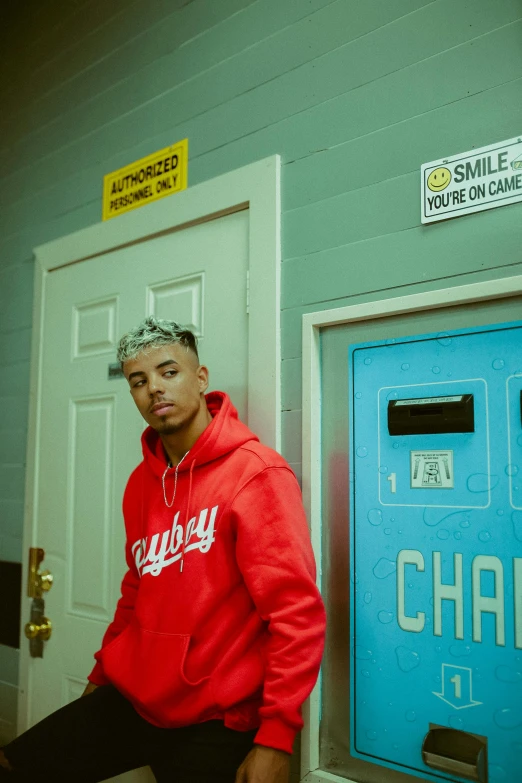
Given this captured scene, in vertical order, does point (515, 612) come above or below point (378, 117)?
below

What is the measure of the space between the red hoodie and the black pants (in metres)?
0.06

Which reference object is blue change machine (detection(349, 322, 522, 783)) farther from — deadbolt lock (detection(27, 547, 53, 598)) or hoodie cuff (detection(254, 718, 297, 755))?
deadbolt lock (detection(27, 547, 53, 598))

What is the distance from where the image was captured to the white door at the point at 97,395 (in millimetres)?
1755

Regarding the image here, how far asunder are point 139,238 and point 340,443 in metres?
1.00

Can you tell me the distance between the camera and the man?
1.18 metres

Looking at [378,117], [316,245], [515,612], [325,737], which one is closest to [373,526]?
[515,612]

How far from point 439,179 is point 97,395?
127 centimetres

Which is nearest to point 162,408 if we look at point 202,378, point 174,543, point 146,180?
point 202,378

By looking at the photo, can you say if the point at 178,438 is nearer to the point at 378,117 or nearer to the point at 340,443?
the point at 340,443

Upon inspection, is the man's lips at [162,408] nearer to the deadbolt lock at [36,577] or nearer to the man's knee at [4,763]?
the man's knee at [4,763]

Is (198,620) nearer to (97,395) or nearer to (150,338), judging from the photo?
(150,338)

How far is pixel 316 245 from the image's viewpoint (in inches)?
61.4

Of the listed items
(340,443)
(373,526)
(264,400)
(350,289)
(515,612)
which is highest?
(350,289)

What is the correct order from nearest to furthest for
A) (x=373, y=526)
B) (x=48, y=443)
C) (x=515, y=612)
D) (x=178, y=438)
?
(x=515, y=612), (x=373, y=526), (x=178, y=438), (x=48, y=443)
